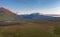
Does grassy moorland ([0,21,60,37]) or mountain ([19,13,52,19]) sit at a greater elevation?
mountain ([19,13,52,19])

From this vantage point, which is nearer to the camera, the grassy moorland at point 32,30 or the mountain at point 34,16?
the grassy moorland at point 32,30

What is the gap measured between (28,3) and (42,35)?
24.2 inches

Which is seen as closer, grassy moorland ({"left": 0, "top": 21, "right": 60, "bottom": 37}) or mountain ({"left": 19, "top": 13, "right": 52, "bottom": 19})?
grassy moorland ({"left": 0, "top": 21, "right": 60, "bottom": 37})

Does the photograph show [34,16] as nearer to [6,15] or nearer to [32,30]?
[32,30]

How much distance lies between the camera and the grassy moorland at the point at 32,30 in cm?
185

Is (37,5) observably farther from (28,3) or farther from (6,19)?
(6,19)

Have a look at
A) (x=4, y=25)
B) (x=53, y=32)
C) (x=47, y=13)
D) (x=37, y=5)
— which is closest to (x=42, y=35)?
(x=53, y=32)

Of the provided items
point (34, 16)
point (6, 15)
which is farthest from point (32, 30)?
point (6, 15)

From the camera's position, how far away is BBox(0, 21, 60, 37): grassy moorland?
6.08ft

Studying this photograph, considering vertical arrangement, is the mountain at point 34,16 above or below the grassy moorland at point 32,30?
above

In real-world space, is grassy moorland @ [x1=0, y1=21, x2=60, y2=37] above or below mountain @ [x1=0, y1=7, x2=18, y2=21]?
below

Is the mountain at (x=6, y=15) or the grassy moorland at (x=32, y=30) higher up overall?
the mountain at (x=6, y=15)

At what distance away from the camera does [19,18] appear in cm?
197

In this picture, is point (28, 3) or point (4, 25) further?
point (28, 3)
